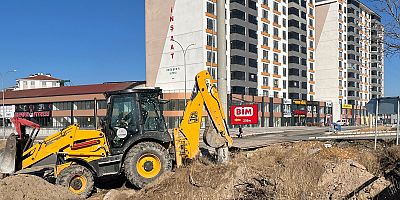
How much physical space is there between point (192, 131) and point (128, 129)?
1895 mm

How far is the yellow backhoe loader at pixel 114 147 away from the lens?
33.5 feet

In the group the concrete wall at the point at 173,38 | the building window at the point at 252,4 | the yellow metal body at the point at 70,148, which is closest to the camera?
the yellow metal body at the point at 70,148

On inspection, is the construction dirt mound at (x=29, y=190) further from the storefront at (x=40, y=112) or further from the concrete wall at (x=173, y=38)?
the storefront at (x=40, y=112)

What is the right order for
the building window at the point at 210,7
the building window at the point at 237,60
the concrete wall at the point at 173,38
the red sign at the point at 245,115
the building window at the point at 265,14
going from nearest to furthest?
the red sign at the point at 245,115, the concrete wall at the point at 173,38, the building window at the point at 210,7, the building window at the point at 237,60, the building window at the point at 265,14

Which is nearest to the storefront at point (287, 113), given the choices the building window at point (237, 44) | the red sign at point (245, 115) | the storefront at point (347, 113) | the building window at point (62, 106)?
the building window at point (237, 44)

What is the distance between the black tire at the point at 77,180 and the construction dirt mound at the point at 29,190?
57cm

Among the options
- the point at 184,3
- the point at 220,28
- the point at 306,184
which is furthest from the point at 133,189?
the point at 184,3

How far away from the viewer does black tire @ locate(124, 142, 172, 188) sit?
404 inches

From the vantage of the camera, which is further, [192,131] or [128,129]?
[192,131]

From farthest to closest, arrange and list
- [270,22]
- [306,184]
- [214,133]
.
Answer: [270,22], [214,133], [306,184]

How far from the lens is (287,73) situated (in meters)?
92.0

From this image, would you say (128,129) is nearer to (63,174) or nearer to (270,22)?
(63,174)

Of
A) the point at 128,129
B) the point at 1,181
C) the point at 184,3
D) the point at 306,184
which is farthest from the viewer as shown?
the point at 184,3

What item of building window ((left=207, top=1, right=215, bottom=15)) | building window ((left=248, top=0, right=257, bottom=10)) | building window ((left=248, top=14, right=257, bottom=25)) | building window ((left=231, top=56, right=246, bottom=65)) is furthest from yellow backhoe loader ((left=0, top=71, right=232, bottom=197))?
building window ((left=248, top=0, right=257, bottom=10))
